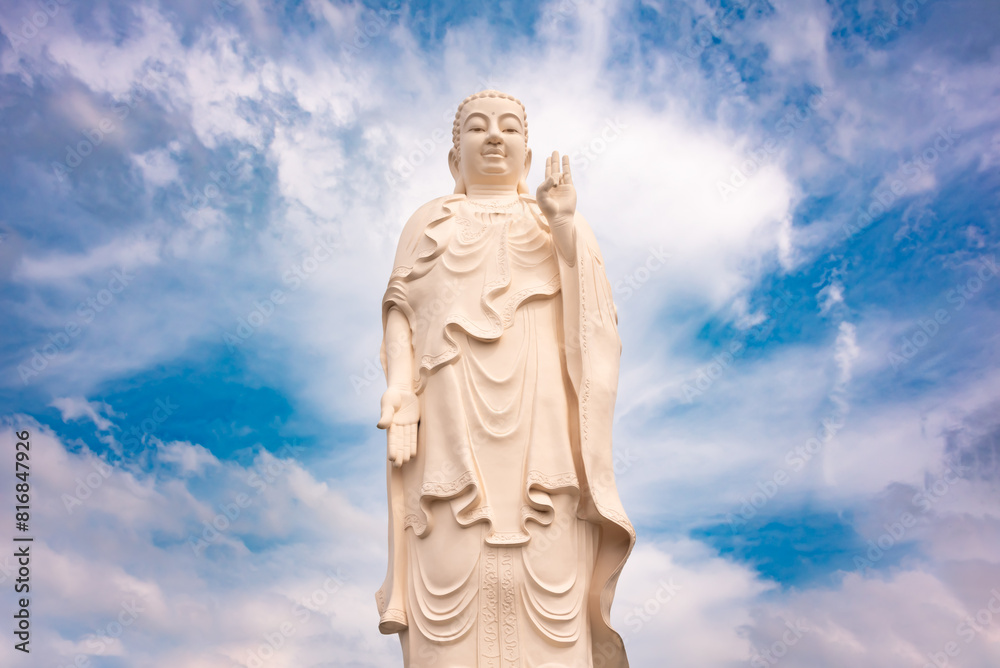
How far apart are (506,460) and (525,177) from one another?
8.93 ft

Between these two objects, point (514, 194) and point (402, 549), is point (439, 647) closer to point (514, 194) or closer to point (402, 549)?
point (402, 549)

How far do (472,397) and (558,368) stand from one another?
0.74 meters

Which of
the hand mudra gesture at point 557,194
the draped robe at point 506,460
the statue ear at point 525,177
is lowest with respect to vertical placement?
the draped robe at point 506,460

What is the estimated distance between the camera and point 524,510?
663 centimetres

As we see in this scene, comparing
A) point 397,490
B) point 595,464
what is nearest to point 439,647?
point 397,490

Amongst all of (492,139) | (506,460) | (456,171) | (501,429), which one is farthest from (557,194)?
(506,460)

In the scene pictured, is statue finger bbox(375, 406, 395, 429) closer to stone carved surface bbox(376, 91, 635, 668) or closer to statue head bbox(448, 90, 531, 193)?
stone carved surface bbox(376, 91, 635, 668)

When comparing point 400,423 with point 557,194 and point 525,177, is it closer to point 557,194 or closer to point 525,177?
point 557,194

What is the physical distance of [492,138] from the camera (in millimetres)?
7797

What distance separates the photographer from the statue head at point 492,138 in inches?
309

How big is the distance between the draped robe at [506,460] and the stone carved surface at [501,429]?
0.01 metres

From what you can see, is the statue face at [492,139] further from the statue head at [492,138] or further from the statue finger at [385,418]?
the statue finger at [385,418]

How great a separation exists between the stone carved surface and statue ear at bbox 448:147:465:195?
30cm

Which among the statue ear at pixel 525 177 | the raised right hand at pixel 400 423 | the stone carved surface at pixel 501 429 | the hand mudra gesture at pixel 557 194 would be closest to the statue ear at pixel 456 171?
the stone carved surface at pixel 501 429
